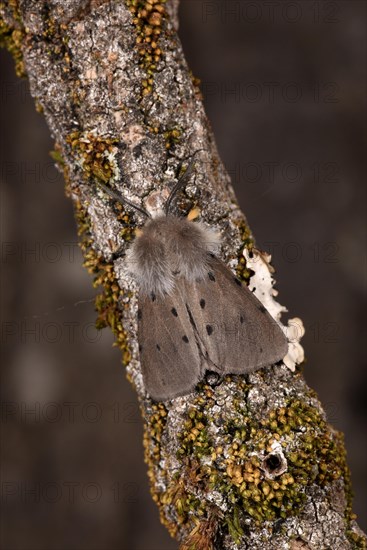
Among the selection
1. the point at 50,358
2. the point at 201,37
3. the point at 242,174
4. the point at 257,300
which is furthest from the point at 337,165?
the point at 50,358

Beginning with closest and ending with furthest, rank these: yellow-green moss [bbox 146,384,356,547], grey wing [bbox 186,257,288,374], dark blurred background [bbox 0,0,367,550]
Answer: yellow-green moss [bbox 146,384,356,547], grey wing [bbox 186,257,288,374], dark blurred background [bbox 0,0,367,550]

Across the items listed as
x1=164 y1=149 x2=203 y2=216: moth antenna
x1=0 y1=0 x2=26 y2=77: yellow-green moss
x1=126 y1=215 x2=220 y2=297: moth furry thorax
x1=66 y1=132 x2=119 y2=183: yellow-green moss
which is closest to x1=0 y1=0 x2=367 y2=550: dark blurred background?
x1=0 y1=0 x2=26 y2=77: yellow-green moss

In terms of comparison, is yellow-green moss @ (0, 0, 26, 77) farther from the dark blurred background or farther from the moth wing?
the dark blurred background

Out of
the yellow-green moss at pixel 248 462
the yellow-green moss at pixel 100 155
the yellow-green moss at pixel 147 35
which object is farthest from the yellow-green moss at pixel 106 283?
the yellow-green moss at pixel 147 35

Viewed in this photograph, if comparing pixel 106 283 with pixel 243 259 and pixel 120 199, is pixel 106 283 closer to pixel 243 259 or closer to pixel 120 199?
pixel 120 199

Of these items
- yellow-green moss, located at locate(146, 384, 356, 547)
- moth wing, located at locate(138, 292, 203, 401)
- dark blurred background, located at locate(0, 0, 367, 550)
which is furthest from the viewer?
dark blurred background, located at locate(0, 0, 367, 550)
